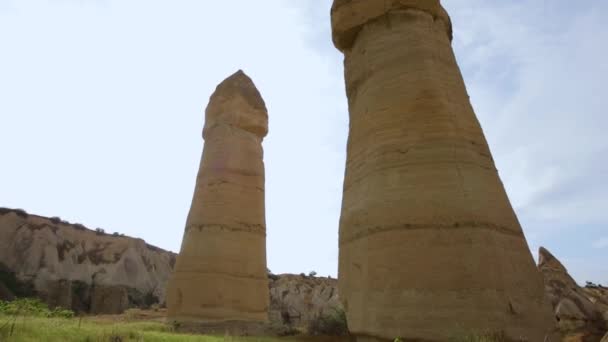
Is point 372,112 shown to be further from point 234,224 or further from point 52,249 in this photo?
point 52,249

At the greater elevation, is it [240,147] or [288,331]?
[240,147]

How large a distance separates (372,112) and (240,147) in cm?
584

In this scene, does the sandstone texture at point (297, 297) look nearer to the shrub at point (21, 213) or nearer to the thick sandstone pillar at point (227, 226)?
the thick sandstone pillar at point (227, 226)

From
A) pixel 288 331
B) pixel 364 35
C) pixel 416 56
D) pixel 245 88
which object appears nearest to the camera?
pixel 416 56

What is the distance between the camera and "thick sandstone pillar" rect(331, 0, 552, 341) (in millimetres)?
5125

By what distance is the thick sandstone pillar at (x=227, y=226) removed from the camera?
408 inches

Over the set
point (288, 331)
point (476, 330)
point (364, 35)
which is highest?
point (364, 35)

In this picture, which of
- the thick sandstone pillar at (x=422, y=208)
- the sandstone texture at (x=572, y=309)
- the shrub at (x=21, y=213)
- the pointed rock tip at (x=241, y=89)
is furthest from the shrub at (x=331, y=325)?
the shrub at (x=21, y=213)

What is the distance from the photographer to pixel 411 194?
590cm

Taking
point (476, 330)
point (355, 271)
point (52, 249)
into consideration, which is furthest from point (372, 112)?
point (52, 249)

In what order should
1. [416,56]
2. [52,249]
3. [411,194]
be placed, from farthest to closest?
[52,249] < [416,56] < [411,194]

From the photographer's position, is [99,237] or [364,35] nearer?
[364,35]

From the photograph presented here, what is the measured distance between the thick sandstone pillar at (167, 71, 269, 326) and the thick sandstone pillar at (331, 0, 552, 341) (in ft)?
15.2

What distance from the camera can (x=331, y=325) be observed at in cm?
1038
